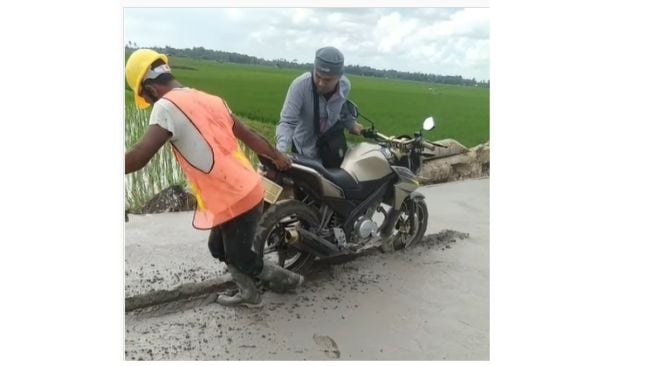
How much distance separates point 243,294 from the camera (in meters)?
3.02

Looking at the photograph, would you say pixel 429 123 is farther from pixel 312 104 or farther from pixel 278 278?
pixel 278 278

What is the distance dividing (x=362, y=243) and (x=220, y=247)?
0.84m

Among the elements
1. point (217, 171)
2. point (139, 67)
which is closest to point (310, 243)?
point (217, 171)

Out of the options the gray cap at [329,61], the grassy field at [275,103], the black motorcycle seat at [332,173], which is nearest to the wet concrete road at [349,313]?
the grassy field at [275,103]

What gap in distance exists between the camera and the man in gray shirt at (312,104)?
301 cm

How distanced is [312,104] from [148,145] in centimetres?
87

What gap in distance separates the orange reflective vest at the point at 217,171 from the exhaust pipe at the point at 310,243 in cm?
33

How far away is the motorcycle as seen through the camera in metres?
3.12

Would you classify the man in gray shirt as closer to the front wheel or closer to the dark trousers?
the dark trousers

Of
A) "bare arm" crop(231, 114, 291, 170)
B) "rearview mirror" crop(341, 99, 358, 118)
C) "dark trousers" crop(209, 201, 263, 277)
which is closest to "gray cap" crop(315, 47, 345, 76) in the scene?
"rearview mirror" crop(341, 99, 358, 118)

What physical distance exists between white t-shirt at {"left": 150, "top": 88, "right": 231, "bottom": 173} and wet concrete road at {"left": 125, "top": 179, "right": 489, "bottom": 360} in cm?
72

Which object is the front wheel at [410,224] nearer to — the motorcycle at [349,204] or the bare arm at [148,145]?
the motorcycle at [349,204]

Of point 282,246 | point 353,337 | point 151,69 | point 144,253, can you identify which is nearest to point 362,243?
point 282,246

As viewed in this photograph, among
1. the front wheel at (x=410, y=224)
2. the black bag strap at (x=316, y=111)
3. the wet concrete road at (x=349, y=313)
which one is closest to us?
the wet concrete road at (x=349, y=313)
